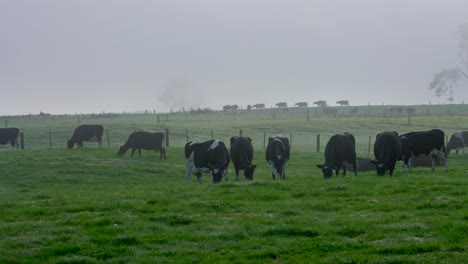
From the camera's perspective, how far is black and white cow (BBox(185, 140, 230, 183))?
26.8m

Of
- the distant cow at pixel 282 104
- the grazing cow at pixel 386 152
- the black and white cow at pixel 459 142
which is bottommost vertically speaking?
the black and white cow at pixel 459 142

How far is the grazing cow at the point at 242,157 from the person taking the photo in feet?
91.1

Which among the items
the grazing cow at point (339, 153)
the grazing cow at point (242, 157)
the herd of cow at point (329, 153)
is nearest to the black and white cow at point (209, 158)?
the herd of cow at point (329, 153)

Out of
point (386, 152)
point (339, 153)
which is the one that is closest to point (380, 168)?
point (386, 152)

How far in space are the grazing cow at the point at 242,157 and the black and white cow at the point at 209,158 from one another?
887 millimetres

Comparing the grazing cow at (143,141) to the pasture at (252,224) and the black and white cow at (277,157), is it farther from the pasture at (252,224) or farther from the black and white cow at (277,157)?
the pasture at (252,224)

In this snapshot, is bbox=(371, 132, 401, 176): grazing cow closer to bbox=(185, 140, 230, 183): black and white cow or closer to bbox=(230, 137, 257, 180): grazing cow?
bbox=(230, 137, 257, 180): grazing cow

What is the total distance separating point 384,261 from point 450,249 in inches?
50.1

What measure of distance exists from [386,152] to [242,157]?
5.87 meters

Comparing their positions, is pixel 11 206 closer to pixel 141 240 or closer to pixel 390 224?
pixel 141 240

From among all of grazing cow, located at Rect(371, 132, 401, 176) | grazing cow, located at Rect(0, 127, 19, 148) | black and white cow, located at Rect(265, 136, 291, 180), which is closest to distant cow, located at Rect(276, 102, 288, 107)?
grazing cow, located at Rect(0, 127, 19, 148)

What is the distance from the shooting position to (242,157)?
28203mm

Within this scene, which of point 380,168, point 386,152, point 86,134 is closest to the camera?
point 380,168

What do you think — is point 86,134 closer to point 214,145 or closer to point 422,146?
point 214,145
